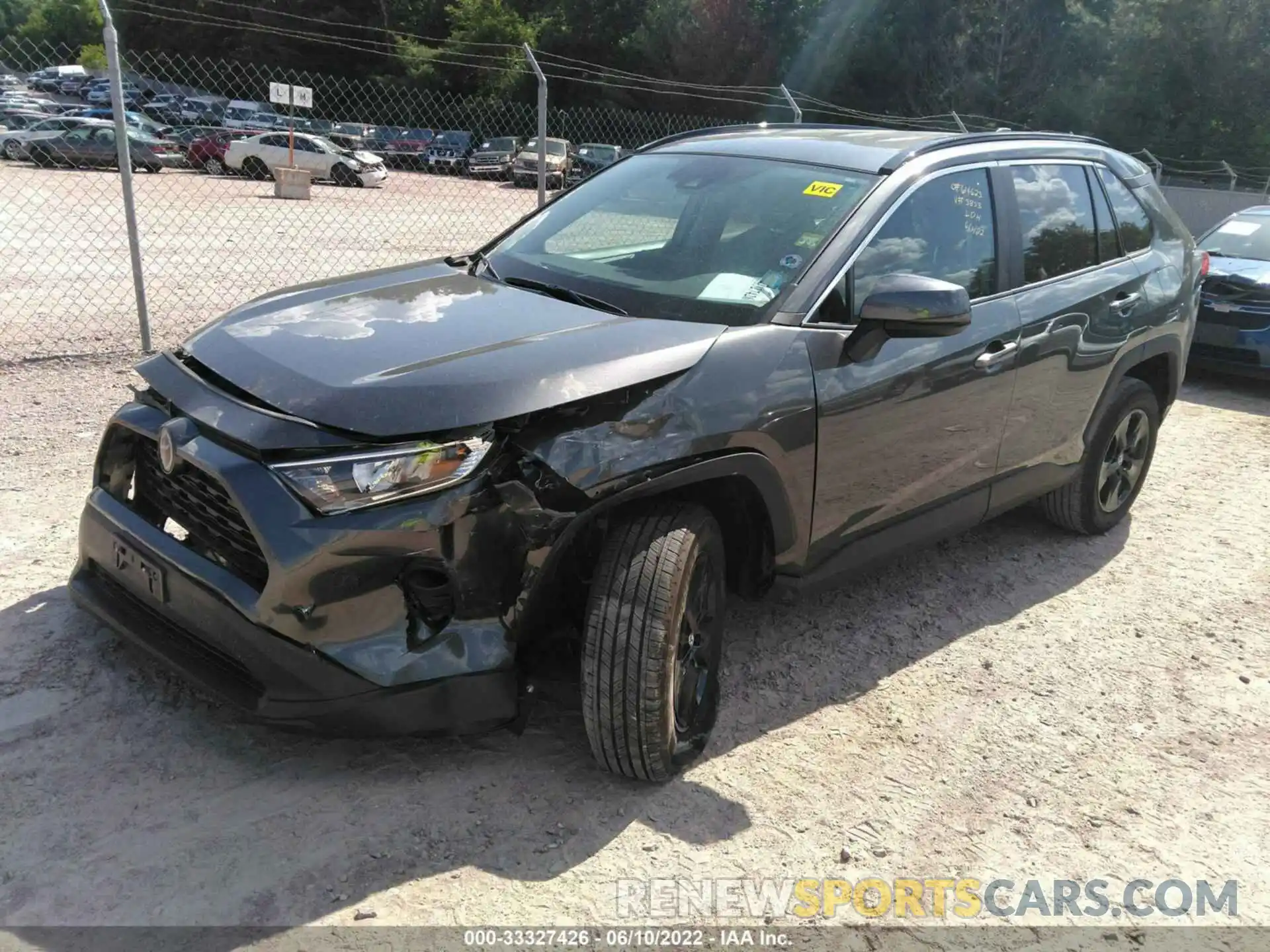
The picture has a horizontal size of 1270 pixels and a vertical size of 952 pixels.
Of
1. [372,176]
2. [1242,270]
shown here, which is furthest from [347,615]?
[372,176]

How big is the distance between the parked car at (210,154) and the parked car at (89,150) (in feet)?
6.51

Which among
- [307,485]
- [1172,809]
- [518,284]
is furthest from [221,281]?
[1172,809]

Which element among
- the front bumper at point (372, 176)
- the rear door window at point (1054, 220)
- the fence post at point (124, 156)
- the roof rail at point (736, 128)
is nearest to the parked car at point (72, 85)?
the front bumper at point (372, 176)

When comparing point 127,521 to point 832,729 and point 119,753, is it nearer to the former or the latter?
point 119,753

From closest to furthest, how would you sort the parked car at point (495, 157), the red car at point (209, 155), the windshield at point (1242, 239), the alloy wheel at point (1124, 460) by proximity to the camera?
1. the alloy wheel at point (1124, 460)
2. the windshield at point (1242, 239)
3. the parked car at point (495, 157)
4. the red car at point (209, 155)

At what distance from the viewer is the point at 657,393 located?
277 cm

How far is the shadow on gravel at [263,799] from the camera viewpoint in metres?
2.45

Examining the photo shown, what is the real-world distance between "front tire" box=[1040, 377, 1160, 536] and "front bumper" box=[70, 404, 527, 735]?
3098 millimetres

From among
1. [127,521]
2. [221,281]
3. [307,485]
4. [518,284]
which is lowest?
[221,281]

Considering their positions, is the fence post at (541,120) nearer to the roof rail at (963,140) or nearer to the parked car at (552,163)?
the roof rail at (963,140)

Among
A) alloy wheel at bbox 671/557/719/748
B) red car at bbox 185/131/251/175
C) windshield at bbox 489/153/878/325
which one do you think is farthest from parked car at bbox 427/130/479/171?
alloy wheel at bbox 671/557/719/748

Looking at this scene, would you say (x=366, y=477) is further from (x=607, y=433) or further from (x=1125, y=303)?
(x=1125, y=303)

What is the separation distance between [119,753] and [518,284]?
6.17 ft

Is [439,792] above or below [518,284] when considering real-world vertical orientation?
below
